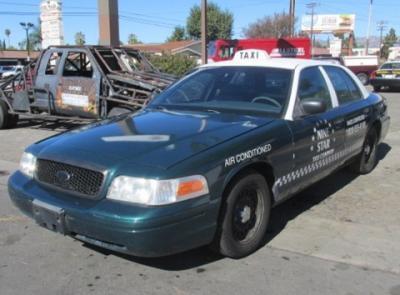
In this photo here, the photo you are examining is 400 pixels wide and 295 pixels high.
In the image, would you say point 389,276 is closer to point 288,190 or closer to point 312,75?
point 288,190

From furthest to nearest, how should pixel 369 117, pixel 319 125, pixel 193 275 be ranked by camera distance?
pixel 369 117
pixel 319 125
pixel 193 275

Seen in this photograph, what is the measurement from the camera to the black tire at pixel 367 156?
257 inches

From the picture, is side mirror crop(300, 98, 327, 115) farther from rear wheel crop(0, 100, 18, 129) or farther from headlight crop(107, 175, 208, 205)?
rear wheel crop(0, 100, 18, 129)

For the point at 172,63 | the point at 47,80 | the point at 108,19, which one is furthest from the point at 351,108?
the point at 172,63

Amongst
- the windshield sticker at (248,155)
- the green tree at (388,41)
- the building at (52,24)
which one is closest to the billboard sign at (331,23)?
the green tree at (388,41)

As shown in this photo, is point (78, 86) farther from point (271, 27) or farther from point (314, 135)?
point (271, 27)

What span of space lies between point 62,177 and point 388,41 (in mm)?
137401

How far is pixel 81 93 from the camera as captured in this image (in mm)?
10086

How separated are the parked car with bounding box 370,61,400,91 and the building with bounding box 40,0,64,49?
50.7 feet

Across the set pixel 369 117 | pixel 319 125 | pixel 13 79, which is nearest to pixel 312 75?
pixel 319 125

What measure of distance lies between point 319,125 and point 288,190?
2.54 feet

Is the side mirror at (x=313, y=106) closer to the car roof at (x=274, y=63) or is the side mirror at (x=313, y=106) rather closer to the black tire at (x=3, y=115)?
the car roof at (x=274, y=63)

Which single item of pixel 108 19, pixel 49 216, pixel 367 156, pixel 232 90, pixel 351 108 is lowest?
pixel 367 156

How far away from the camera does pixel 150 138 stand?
3.84 metres
